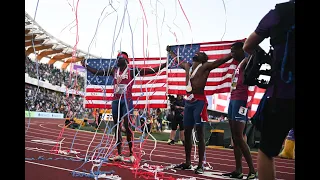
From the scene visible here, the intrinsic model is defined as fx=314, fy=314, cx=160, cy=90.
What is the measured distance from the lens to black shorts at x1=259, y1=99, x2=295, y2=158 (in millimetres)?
1850

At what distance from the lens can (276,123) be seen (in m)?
1.87

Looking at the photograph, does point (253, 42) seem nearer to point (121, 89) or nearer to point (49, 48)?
point (121, 89)

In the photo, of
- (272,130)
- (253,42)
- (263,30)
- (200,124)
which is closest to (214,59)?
(200,124)

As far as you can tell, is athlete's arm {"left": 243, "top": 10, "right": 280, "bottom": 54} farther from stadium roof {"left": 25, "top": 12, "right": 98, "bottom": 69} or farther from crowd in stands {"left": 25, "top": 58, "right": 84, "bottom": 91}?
crowd in stands {"left": 25, "top": 58, "right": 84, "bottom": 91}

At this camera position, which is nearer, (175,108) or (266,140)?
(266,140)

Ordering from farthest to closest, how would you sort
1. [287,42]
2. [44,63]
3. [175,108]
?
[44,63]
[175,108]
[287,42]

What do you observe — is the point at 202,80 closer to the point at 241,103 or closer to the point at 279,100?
the point at 241,103

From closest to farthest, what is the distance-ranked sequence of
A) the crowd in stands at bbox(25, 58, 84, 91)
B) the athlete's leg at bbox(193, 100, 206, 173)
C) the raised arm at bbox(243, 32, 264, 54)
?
1. the raised arm at bbox(243, 32, 264, 54)
2. the athlete's leg at bbox(193, 100, 206, 173)
3. the crowd in stands at bbox(25, 58, 84, 91)

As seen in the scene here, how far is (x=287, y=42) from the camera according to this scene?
1.80 meters

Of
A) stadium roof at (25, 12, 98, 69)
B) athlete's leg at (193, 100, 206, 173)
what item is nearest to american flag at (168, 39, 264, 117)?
athlete's leg at (193, 100, 206, 173)
